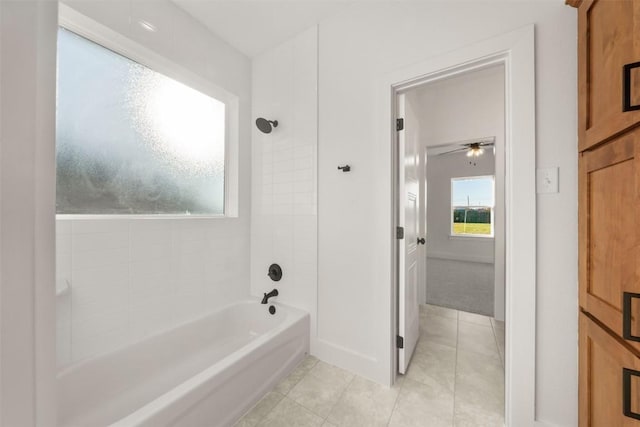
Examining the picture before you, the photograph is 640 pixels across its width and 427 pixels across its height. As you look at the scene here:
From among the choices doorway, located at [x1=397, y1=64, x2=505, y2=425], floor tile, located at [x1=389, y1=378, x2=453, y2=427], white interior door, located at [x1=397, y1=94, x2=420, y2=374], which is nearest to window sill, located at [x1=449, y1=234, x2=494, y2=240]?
doorway, located at [x1=397, y1=64, x2=505, y2=425]

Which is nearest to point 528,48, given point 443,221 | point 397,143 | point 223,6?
point 397,143

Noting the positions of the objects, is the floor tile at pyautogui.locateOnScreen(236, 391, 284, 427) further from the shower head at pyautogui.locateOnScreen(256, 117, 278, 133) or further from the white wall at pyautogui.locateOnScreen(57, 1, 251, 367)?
the shower head at pyautogui.locateOnScreen(256, 117, 278, 133)

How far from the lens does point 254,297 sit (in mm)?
2229

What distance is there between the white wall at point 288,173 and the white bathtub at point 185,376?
0.33 metres

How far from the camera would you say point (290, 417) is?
52.4 inches

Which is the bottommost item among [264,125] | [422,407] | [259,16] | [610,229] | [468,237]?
[422,407]

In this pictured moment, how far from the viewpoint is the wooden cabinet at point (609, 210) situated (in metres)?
0.72

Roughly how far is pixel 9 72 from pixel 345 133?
1566 mm

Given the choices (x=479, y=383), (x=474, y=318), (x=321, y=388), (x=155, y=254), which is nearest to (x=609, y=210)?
(x=479, y=383)

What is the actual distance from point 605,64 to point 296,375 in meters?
2.21

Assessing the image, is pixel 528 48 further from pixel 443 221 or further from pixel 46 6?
pixel 443 221

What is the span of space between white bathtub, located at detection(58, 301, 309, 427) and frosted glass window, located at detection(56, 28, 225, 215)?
0.90 meters

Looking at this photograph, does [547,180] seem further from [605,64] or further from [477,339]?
[477,339]

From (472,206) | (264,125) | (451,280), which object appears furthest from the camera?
(472,206)
